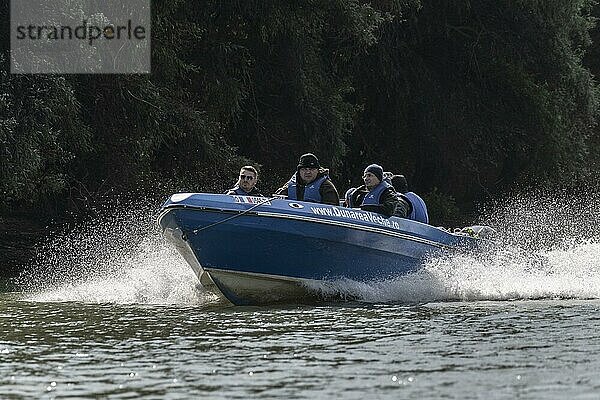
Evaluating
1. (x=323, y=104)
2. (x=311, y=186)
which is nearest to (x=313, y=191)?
(x=311, y=186)

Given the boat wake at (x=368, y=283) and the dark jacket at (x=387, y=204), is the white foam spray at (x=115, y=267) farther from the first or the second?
the dark jacket at (x=387, y=204)

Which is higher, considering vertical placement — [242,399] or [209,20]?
[209,20]

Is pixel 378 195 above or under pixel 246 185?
under

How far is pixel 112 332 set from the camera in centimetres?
985

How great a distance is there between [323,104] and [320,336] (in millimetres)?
12704

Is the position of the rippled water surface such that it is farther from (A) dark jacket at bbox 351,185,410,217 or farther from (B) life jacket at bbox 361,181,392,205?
(B) life jacket at bbox 361,181,392,205

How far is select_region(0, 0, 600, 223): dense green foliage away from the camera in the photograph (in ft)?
59.9

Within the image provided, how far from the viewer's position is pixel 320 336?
9.48 metres

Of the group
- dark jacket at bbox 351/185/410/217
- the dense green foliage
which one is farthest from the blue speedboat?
the dense green foliage

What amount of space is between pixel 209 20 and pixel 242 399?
1429cm

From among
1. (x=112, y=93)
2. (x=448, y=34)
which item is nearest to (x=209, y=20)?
(x=112, y=93)

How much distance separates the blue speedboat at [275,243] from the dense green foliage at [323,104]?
192 inches

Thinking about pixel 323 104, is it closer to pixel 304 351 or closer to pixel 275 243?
pixel 275 243

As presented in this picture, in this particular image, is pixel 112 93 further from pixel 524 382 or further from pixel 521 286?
pixel 524 382
